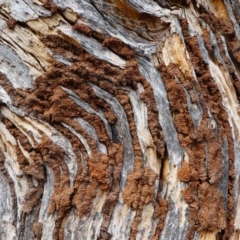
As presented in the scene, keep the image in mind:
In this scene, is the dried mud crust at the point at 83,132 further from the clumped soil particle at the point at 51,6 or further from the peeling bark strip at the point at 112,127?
the clumped soil particle at the point at 51,6

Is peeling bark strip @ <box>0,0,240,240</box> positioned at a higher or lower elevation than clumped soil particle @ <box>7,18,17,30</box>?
lower

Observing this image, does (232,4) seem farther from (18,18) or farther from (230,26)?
(18,18)

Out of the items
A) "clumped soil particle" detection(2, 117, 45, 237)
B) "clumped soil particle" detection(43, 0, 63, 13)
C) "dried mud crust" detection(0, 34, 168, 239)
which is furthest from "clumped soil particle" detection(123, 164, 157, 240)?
"clumped soil particle" detection(43, 0, 63, 13)

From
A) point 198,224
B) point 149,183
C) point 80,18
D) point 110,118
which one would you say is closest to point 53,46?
point 80,18

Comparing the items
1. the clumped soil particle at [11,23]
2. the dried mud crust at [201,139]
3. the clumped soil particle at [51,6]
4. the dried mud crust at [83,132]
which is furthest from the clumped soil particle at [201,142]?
the clumped soil particle at [11,23]

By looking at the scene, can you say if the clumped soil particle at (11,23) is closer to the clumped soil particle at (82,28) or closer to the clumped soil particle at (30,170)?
the clumped soil particle at (82,28)

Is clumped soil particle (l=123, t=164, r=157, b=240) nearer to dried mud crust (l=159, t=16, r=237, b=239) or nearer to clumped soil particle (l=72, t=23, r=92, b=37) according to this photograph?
dried mud crust (l=159, t=16, r=237, b=239)

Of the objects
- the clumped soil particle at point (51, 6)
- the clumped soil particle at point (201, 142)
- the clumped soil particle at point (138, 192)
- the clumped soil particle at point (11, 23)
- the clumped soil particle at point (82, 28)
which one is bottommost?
the clumped soil particle at point (138, 192)

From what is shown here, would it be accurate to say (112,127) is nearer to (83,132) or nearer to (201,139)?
(83,132)

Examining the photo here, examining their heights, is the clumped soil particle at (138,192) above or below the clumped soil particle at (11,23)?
below
